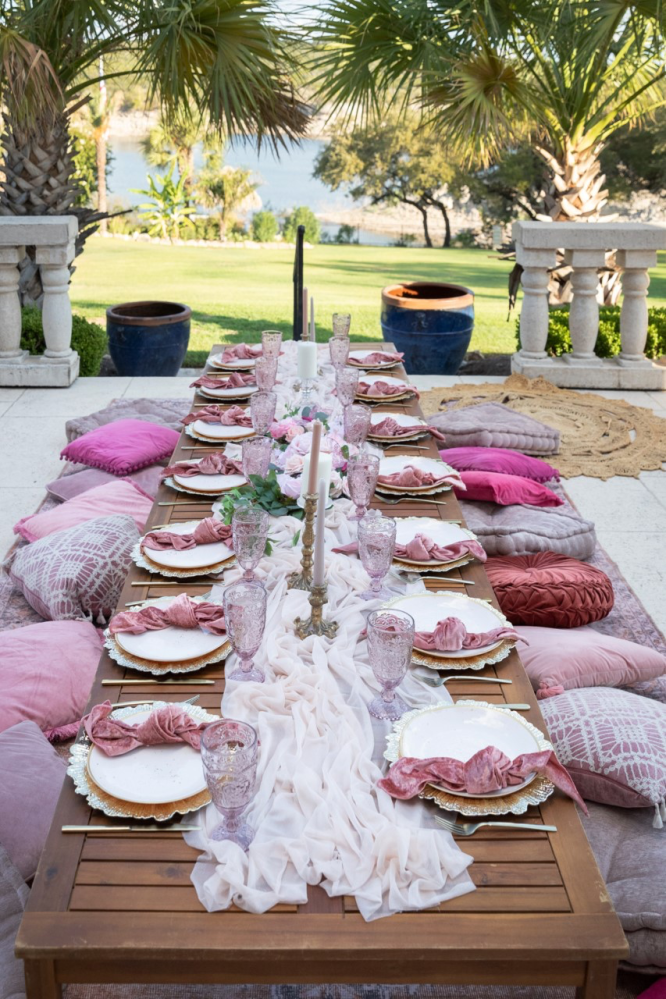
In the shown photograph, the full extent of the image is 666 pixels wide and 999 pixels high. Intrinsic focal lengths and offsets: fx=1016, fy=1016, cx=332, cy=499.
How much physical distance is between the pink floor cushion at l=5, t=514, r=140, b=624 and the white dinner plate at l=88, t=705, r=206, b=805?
1.30 metres

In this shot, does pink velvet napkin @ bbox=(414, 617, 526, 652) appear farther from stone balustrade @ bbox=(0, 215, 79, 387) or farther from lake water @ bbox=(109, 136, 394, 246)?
lake water @ bbox=(109, 136, 394, 246)

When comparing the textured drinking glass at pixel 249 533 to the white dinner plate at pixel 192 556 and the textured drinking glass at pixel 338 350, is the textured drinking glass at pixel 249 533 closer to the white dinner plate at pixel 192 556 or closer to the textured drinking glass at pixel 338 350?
the white dinner plate at pixel 192 556

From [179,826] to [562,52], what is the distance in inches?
243

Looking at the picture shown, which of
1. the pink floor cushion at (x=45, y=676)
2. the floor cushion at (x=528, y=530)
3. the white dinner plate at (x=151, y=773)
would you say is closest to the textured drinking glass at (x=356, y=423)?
the floor cushion at (x=528, y=530)

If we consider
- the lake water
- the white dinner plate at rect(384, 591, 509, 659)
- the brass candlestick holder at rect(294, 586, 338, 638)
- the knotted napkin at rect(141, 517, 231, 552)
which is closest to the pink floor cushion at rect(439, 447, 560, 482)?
the knotted napkin at rect(141, 517, 231, 552)

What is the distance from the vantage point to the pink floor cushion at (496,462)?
4.11 metres

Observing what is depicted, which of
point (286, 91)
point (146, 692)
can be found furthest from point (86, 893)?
point (286, 91)

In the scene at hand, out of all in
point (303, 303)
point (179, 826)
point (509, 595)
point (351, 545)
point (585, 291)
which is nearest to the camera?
point (179, 826)

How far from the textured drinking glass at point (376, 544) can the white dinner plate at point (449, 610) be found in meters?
0.09

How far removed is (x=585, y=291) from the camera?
20.0 ft

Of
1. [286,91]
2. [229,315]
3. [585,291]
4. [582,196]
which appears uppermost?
[286,91]

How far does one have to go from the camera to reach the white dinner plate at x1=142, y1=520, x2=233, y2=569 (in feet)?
8.05

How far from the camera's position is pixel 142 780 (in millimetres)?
1669

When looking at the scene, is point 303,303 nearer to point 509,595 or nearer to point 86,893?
point 509,595
